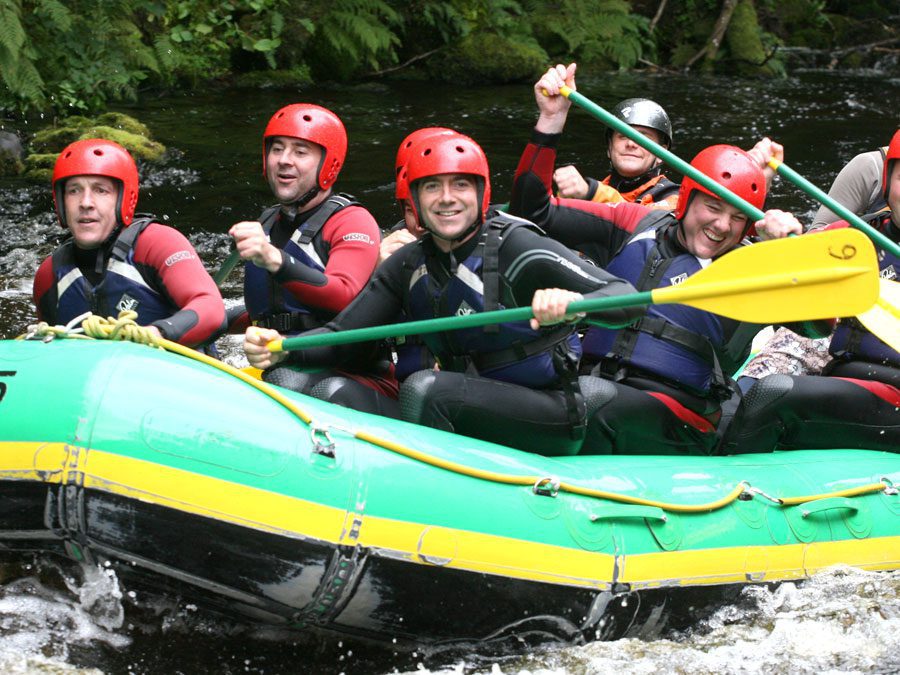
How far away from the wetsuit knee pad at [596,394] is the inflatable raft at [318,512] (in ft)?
1.11

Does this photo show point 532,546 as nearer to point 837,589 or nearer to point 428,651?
point 428,651

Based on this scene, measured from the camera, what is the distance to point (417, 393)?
3912 millimetres

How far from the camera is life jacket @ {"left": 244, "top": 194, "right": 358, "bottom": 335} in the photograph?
→ 4453mm

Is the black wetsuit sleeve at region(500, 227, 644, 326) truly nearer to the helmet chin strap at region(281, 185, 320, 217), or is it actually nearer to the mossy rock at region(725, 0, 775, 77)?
the helmet chin strap at region(281, 185, 320, 217)

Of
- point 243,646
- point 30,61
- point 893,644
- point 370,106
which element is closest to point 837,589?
point 893,644

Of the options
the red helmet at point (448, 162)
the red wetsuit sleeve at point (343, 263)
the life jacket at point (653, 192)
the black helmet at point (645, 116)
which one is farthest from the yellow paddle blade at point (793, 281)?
the black helmet at point (645, 116)

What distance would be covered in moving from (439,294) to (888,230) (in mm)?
1965

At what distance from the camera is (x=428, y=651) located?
12.0 feet

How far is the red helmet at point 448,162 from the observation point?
3.81 meters

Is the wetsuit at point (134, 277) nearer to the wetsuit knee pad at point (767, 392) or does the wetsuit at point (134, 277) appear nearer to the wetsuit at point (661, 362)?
the wetsuit at point (661, 362)

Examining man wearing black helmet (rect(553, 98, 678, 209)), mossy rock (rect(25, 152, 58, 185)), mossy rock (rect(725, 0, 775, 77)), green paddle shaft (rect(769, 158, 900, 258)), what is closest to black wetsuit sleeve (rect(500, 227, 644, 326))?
green paddle shaft (rect(769, 158, 900, 258))

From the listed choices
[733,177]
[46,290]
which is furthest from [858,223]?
[46,290]

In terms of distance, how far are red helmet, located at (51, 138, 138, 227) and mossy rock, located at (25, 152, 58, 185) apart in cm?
579

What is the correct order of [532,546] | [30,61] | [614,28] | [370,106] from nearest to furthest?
[532,546]
[30,61]
[370,106]
[614,28]
